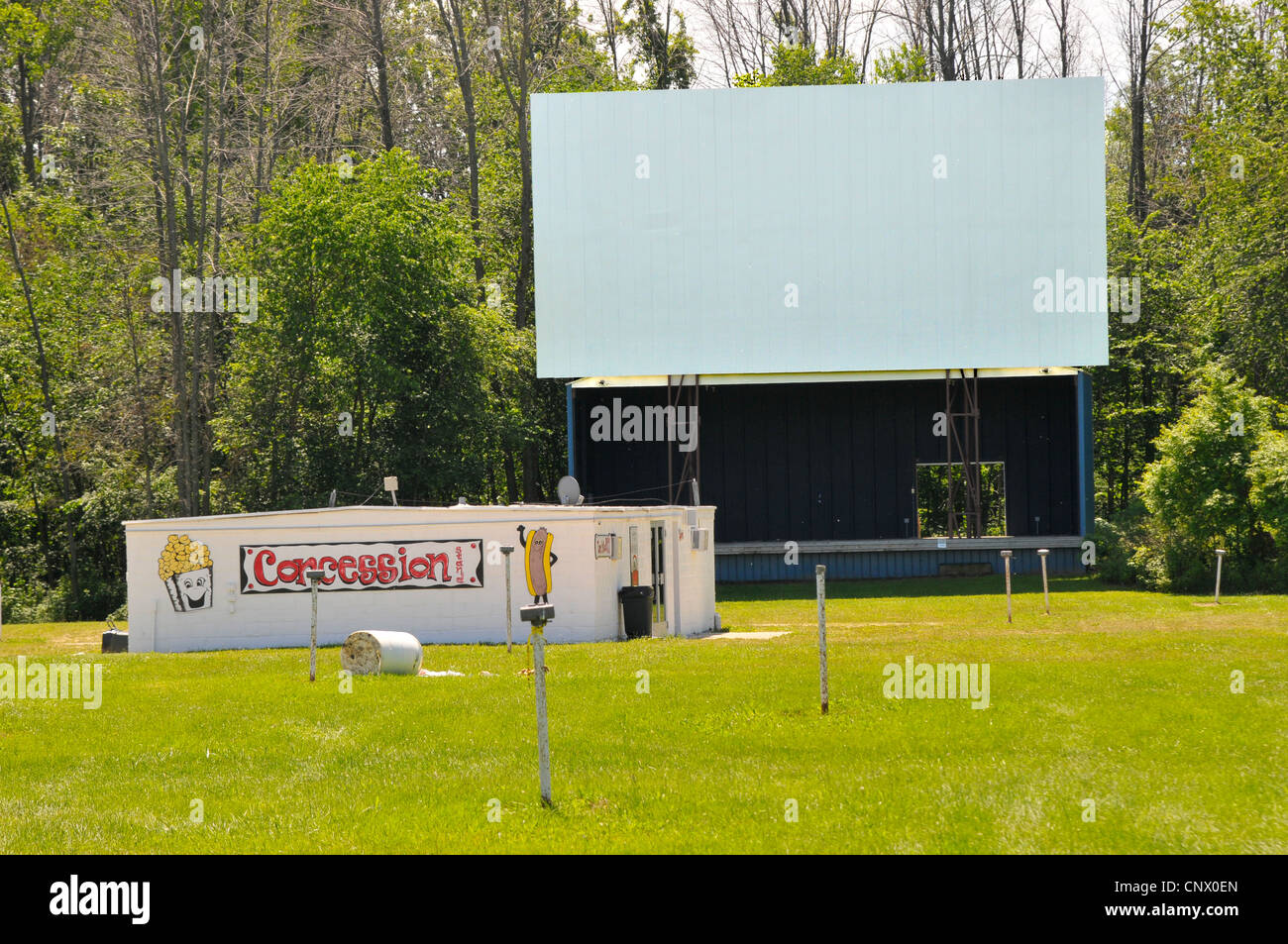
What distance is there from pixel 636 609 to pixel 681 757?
12.5 m

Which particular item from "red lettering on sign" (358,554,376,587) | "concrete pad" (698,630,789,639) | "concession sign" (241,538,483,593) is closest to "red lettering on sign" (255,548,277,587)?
"concession sign" (241,538,483,593)

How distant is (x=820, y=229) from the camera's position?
131 feet

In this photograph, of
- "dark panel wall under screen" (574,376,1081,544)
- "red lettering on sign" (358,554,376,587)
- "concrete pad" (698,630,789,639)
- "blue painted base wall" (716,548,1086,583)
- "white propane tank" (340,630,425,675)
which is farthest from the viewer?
"dark panel wall under screen" (574,376,1081,544)

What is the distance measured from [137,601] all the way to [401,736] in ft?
→ 46.1

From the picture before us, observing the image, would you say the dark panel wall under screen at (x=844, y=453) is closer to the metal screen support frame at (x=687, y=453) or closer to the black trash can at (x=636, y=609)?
the metal screen support frame at (x=687, y=453)

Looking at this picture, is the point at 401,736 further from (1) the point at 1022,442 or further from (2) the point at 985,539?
(1) the point at 1022,442

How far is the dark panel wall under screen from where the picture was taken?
1671 inches

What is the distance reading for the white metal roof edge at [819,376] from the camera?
1586 inches

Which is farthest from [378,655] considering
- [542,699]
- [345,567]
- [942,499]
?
[942,499]

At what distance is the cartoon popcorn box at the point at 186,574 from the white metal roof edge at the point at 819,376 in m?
17.4

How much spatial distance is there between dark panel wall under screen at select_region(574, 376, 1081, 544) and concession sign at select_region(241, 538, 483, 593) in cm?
1784

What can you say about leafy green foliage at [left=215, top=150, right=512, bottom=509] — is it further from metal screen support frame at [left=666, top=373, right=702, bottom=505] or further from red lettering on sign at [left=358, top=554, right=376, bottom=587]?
red lettering on sign at [left=358, top=554, right=376, bottom=587]

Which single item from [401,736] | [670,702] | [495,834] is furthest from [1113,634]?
[495,834]

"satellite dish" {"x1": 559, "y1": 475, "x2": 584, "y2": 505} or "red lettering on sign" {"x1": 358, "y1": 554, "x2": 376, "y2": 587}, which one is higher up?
"satellite dish" {"x1": 559, "y1": 475, "x2": 584, "y2": 505}
